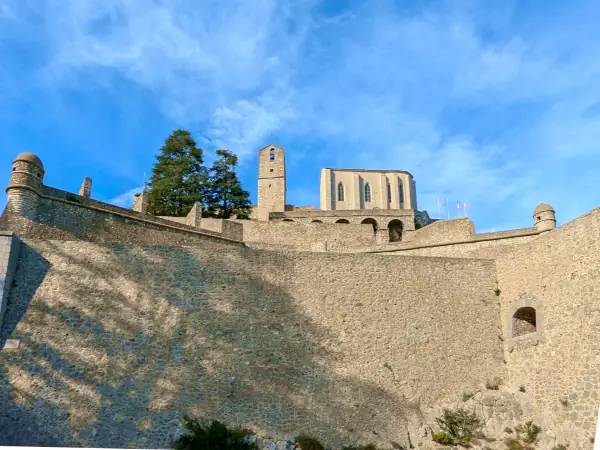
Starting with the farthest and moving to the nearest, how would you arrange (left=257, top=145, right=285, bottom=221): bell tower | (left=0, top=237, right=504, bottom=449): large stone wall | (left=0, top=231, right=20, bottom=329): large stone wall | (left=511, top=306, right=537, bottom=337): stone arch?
(left=257, top=145, right=285, bottom=221): bell tower
(left=511, top=306, right=537, bottom=337): stone arch
(left=0, top=231, right=20, bottom=329): large stone wall
(left=0, top=237, right=504, bottom=449): large stone wall

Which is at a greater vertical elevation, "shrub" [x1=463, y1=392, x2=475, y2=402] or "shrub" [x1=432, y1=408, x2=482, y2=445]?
"shrub" [x1=463, y1=392, x2=475, y2=402]

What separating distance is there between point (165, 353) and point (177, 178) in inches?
835

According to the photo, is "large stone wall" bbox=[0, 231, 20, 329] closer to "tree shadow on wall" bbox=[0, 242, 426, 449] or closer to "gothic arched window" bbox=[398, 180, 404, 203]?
"tree shadow on wall" bbox=[0, 242, 426, 449]

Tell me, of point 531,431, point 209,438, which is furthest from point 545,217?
point 209,438

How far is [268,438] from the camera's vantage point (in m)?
13.3

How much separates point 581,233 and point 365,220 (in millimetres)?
21731

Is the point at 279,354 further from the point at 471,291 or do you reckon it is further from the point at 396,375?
the point at 471,291

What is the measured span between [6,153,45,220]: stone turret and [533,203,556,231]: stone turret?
18.2 metres

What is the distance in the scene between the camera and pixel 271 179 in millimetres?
41250

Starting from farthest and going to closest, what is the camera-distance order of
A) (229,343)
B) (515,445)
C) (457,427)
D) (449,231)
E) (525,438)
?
(449,231) → (229,343) → (457,427) → (525,438) → (515,445)

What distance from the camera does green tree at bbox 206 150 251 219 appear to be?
34312 mm

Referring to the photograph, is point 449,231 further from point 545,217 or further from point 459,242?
point 545,217

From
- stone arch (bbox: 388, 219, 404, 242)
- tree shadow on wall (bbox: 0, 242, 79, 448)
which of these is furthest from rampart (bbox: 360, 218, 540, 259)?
tree shadow on wall (bbox: 0, 242, 79, 448)

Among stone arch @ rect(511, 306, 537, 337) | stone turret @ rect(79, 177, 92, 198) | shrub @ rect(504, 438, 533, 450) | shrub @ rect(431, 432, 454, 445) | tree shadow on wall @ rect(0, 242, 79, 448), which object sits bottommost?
shrub @ rect(504, 438, 533, 450)
